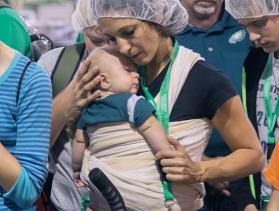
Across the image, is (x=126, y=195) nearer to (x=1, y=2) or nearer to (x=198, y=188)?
(x=198, y=188)

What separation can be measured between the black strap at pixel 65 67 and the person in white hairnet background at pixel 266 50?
711mm

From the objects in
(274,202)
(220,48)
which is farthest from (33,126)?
(220,48)

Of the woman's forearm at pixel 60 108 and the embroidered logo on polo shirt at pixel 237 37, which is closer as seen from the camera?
the woman's forearm at pixel 60 108

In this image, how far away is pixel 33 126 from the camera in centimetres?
264

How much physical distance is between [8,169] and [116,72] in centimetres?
61

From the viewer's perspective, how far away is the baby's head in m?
2.95

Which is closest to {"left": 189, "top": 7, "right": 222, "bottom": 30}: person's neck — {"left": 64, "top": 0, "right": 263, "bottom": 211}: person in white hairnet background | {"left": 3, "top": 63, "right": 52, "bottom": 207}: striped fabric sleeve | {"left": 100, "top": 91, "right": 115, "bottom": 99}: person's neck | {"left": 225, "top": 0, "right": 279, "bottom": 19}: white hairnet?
{"left": 225, "top": 0, "right": 279, "bottom": 19}: white hairnet

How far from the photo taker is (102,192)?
293 centimetres

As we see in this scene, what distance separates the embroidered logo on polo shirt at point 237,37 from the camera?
4168mm

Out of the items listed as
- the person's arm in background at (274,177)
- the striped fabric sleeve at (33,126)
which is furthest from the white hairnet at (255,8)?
the striped fabric sleeve at (33,126)

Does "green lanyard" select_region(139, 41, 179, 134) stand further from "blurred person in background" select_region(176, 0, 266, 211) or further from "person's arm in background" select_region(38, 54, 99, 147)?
"blurred person in background" select_region(176, 0, 266, 211)

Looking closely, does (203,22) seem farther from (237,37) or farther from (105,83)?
(105,83)

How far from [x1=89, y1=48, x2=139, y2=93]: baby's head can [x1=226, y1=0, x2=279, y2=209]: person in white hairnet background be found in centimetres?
71

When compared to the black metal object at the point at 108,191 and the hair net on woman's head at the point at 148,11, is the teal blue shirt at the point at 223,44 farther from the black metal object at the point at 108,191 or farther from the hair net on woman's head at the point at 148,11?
the black metal object at the point at 108,191
